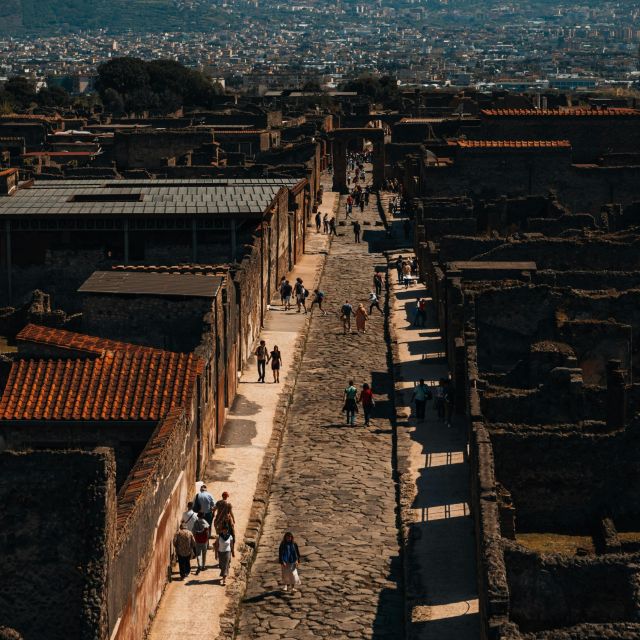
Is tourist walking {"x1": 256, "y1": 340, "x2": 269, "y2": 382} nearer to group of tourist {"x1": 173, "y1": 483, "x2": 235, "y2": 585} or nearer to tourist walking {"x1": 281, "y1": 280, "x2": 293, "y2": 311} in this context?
tourist walking {"x1": 281, "y1": 280, "x2": 293, "y2": 311}

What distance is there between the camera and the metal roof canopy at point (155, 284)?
97.1 feet

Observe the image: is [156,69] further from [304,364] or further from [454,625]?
[454,625]

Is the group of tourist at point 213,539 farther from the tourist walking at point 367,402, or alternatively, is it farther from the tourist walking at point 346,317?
Result: the tourist walking at point 346,317

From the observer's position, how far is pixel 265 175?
54500 mm

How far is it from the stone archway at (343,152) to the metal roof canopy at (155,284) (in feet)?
140

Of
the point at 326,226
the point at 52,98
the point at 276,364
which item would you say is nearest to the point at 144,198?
the point at 276,364

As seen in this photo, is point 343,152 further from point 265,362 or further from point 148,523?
point 148,523

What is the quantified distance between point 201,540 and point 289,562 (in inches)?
53.4

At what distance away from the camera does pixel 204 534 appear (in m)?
21.8

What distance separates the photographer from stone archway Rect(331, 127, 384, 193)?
243 feet

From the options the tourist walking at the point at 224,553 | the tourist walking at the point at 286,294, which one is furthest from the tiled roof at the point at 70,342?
the tourist walking at the point at 286,294

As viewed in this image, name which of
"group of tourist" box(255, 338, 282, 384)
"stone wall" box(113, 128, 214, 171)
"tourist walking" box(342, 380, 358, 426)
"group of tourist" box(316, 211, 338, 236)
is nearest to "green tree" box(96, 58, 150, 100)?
"stone wall" box(113, 128, 214, 171)

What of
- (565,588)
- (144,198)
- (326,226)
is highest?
(565,588)

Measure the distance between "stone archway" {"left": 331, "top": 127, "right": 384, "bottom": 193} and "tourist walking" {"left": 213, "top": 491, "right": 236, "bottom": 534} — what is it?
5226cm
